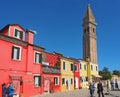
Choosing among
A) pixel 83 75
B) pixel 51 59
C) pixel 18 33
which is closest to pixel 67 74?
pixel 51 59

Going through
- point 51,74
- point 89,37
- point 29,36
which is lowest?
point 51,74

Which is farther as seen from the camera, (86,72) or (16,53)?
(86,72)

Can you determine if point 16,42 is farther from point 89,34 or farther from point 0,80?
point 89,34

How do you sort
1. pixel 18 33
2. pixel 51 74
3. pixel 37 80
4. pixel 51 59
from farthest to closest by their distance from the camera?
pixel 51 59, pixel 51 74, pixel 37 80, pixel 18 33

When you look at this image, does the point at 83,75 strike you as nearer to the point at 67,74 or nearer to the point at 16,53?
the point at 67,74

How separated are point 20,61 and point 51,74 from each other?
31.3 ft

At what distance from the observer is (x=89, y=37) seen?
315 ft

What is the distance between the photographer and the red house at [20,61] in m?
23.9

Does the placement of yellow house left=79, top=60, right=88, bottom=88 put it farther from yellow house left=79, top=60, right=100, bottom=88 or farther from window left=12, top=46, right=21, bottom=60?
window left=12, top=46, right=21, bottom=60

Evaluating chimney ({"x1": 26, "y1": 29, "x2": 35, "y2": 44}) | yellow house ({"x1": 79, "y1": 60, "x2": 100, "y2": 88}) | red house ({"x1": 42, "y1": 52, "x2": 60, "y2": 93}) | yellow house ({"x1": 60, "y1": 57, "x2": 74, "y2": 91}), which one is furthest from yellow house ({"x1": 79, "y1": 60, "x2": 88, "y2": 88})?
chimney ({"x1": 26, "y1": 29, "x2": 35, "y2": 44})

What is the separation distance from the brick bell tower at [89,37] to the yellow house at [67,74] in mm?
48992

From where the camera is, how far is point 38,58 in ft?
98.3

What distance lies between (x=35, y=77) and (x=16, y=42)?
633 cm

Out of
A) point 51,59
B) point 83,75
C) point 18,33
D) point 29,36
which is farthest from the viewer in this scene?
point 83,75
